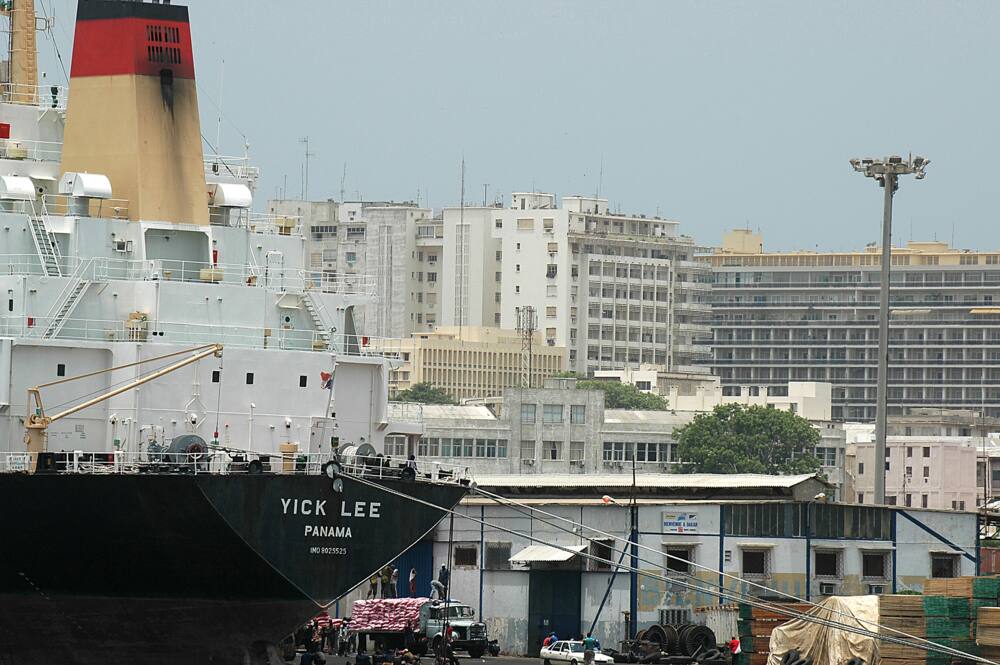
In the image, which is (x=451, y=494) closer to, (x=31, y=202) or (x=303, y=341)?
(x=303, y=341)

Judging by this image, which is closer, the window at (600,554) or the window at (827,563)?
the window at (827,563)

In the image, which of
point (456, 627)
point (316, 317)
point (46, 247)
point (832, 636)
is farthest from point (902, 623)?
point (46, 247)

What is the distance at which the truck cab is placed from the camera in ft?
190

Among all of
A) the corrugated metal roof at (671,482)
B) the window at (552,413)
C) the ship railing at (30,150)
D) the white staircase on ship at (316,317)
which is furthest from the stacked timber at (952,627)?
the window at (552,413)

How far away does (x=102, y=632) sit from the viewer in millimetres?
43625

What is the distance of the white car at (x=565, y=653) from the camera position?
55.7 m

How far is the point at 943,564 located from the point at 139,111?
26.7 meters

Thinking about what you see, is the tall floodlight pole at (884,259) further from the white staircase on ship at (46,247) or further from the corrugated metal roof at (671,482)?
the white staircase on ship at (46,247)

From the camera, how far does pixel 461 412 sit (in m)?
144

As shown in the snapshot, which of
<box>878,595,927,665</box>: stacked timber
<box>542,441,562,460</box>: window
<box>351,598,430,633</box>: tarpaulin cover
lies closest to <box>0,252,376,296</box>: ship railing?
<box>351,598,430,633</box>: tarpaulin cover

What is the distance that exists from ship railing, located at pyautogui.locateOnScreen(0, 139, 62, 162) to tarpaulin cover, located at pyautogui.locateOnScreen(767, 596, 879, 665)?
2011 centimetres

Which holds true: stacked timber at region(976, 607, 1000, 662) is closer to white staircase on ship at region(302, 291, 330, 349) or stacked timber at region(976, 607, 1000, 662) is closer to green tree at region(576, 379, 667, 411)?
white staircase on ship at region(302, 291, 330, 349)

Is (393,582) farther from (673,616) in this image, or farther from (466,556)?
(673,616)

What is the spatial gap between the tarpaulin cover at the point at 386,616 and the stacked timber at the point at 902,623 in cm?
1311
